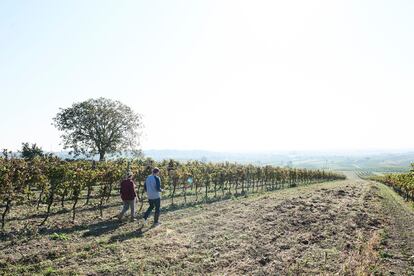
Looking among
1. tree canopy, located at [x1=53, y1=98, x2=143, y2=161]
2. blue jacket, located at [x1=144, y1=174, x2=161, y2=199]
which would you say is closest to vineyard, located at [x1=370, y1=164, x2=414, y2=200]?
blue jacket, located at [x1=144, y1=174, x2=161, y2=199]

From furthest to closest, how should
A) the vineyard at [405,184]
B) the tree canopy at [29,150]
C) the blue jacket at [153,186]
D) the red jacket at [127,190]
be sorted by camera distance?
the tree canopy at [29,150] → the vineyard at [405,184] → the red jacket at [127,190] → the blue jacket at [153,186]

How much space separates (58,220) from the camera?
17.1 m

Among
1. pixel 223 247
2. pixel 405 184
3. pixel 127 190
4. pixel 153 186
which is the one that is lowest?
pixel 405 184

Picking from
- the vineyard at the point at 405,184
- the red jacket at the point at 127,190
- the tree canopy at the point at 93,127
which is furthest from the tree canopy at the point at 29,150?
the vineyard at the point at 405,184

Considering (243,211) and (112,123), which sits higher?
(112,123)

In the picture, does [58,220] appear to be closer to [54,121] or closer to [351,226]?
[351,226]

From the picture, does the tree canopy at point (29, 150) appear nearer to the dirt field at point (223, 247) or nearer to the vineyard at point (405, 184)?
the dirt field at point (223, 247)

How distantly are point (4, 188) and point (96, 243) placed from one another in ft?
19.2

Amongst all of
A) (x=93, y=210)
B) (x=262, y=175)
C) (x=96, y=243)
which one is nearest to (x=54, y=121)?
(x=262, y=175)

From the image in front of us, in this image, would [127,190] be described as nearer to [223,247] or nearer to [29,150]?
[223,247]

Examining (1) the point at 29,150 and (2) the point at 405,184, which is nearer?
(2) the point at 405,184

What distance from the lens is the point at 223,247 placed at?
1242cm

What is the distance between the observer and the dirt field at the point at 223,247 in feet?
33.6

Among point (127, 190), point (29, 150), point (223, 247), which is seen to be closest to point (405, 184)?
point (223, 247)
